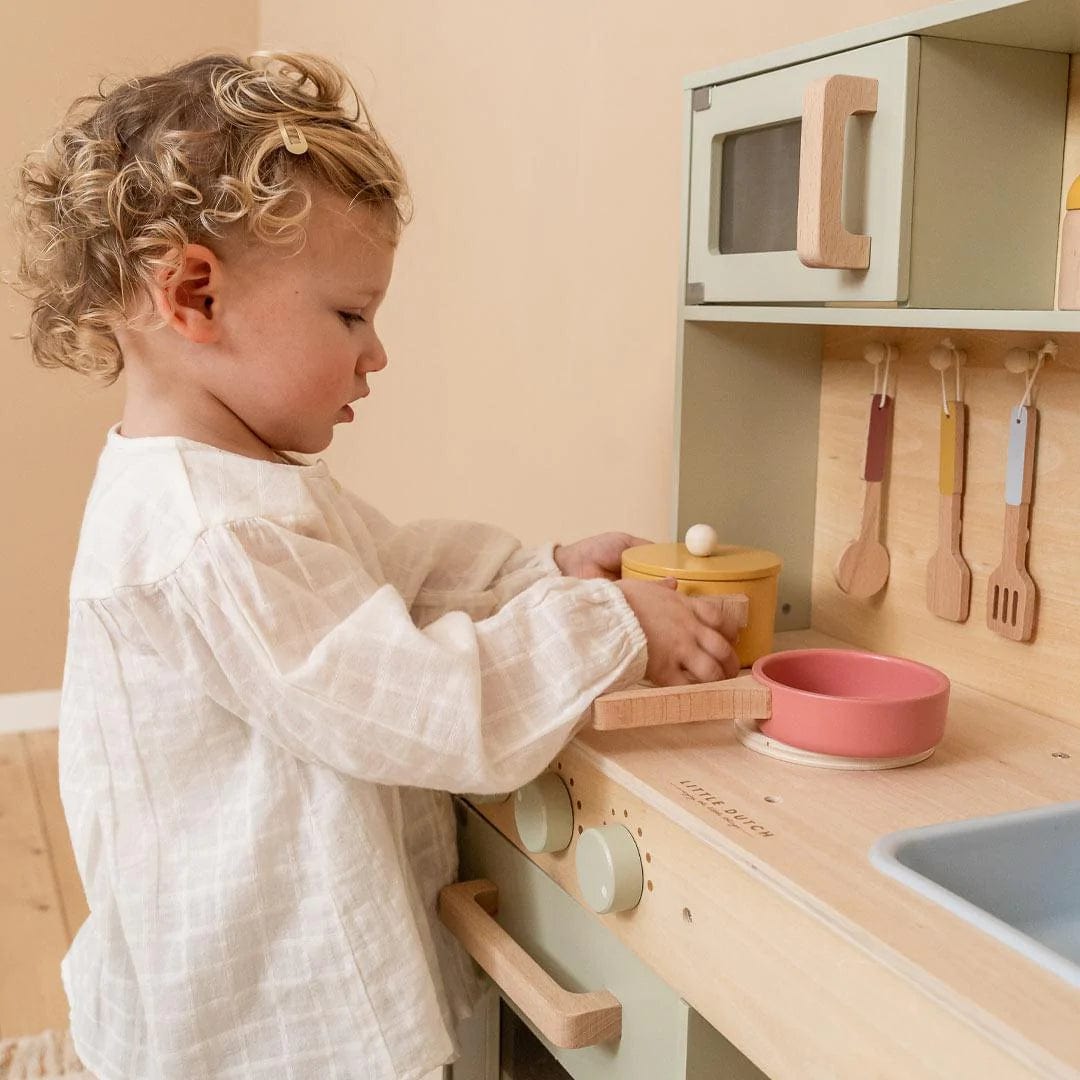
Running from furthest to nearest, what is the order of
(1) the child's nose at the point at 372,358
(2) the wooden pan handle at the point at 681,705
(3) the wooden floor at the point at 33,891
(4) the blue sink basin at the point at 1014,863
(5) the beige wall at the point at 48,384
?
(5) the beige wall at the point at 48,384 < (3) the wooden floor at the point at 33,891 < (1) the child's nose at the point at 372,358 < (2) the wooden pan handle at the point at 681,705 < (4) the blue sink basin at the point at 1014,863

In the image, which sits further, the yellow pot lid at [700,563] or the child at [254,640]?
the yellow pot lid at [700,563]

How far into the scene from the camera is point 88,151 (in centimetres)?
94

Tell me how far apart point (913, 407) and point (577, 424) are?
619 millimetres

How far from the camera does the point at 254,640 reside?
83 cm

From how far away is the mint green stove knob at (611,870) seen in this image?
83cm

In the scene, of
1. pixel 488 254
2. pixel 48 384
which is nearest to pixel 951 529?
pixel 488 254

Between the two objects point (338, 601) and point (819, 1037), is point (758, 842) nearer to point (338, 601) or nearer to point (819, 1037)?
point (819, 1037)

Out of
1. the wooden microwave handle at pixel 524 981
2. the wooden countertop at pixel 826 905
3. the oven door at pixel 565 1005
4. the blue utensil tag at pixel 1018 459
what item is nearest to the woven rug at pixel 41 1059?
the oven door at pixel 565 1005

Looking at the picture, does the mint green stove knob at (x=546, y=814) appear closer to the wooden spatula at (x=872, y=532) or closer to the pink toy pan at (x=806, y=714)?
the pink toy pan at (x=806, y=714)

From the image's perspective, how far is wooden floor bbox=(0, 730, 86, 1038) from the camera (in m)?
1.81

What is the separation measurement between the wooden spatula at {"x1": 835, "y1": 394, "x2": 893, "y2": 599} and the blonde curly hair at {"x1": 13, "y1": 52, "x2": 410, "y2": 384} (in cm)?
48

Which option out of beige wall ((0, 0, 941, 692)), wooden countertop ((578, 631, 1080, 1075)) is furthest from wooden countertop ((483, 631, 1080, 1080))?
beige wall ((0, 0, 941, 692))

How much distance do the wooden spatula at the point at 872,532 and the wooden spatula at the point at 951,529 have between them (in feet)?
0.21

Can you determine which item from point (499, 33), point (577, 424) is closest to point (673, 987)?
point (577, 424)
